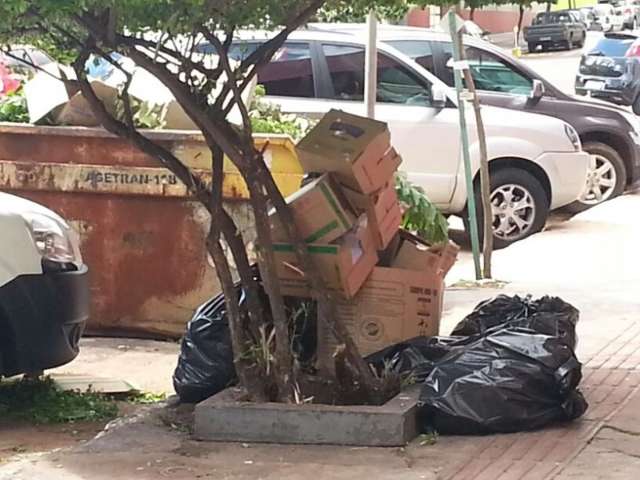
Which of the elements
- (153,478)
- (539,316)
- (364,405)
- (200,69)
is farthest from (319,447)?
(200,69)

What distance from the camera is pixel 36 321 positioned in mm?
6418

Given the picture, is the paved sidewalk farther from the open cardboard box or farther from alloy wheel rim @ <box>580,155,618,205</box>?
alloy wheel rim @ <box>580,155,618,205</box>

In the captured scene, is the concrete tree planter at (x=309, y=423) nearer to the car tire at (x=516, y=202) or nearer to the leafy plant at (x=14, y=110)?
the leafy plant at (x=14, y=110)

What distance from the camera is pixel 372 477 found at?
17.2ft

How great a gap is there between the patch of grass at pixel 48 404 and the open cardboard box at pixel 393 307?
1.40 meters

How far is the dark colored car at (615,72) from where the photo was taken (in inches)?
771

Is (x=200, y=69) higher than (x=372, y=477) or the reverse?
higher

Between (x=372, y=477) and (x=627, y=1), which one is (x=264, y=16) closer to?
(x=372, y=477)

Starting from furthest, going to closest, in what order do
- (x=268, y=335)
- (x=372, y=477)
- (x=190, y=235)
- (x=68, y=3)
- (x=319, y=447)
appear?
(x=190, y=235)
(x=268, y=335)
(x=319, y=447)
(x=372, y=477)
(x=68, y=3)

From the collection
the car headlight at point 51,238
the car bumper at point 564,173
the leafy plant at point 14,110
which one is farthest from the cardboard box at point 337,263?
the car bumper at point 564,173

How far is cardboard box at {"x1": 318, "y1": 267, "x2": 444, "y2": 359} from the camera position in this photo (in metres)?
6.36

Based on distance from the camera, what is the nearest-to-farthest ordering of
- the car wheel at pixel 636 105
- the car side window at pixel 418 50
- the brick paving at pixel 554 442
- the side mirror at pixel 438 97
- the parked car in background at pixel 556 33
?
the brick paving at pixel 554 442, the side mirror at pixel 438 97, the car side window at pixel 418 50, the car wheel at pixel 636 105, the parked car in background at pixel 556 33

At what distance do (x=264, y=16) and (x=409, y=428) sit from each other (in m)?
1.91

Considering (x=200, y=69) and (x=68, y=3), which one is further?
(x=200, y=69)
